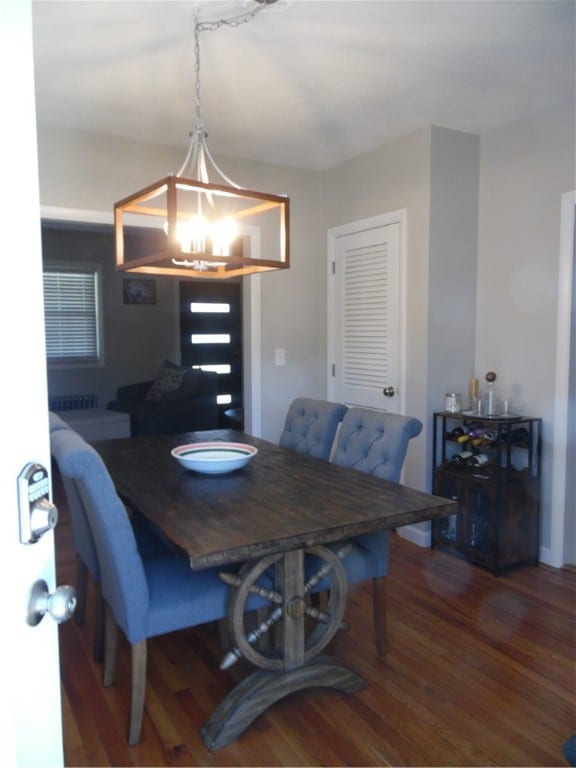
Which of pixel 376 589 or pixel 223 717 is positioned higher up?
pixel 376 589

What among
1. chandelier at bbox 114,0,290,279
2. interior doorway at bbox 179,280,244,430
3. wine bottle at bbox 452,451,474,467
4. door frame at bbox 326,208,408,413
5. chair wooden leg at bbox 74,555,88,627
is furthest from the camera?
interior doorway at bbox 179,280,244,430

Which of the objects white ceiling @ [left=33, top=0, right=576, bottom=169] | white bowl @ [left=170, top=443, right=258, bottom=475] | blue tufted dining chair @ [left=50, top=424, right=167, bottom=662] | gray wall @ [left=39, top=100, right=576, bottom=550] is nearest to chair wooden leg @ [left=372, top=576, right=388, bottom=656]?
white bowl @ [left=170, top=443, right=258, bottom=475]

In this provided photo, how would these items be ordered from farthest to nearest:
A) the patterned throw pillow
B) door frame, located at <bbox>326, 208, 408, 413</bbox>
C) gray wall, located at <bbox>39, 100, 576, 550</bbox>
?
1. the patterned throw pillow
2. door frame, located at <bbox>326, 208, 408, 413</bbox>
3. gray wall, located at <bbox>39, 100, 576, 550</bbox>

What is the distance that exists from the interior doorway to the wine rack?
419cm

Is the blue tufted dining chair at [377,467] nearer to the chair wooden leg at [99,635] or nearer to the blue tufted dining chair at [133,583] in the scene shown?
the blue tufted dining chair at [133,583]

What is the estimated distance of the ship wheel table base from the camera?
6.16 feet

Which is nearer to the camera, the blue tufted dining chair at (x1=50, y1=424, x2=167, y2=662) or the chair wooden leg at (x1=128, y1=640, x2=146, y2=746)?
the chair wooden leg at (x1=128, y1=640, x2=146, y2=746)

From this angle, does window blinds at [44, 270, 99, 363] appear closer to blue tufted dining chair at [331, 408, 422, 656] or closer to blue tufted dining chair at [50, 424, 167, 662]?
blue tufted dining chair at [50, 424, 167, 662]

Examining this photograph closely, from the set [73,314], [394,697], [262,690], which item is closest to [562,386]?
[394,697]

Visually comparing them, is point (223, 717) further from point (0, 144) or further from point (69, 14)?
point (69, 14)

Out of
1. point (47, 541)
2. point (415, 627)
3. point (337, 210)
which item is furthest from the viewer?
point (337, 210)

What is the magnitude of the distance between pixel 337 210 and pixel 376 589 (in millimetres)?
2947

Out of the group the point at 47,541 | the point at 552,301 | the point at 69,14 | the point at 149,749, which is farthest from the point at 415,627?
the point at 69,14

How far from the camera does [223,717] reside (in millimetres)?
1889
